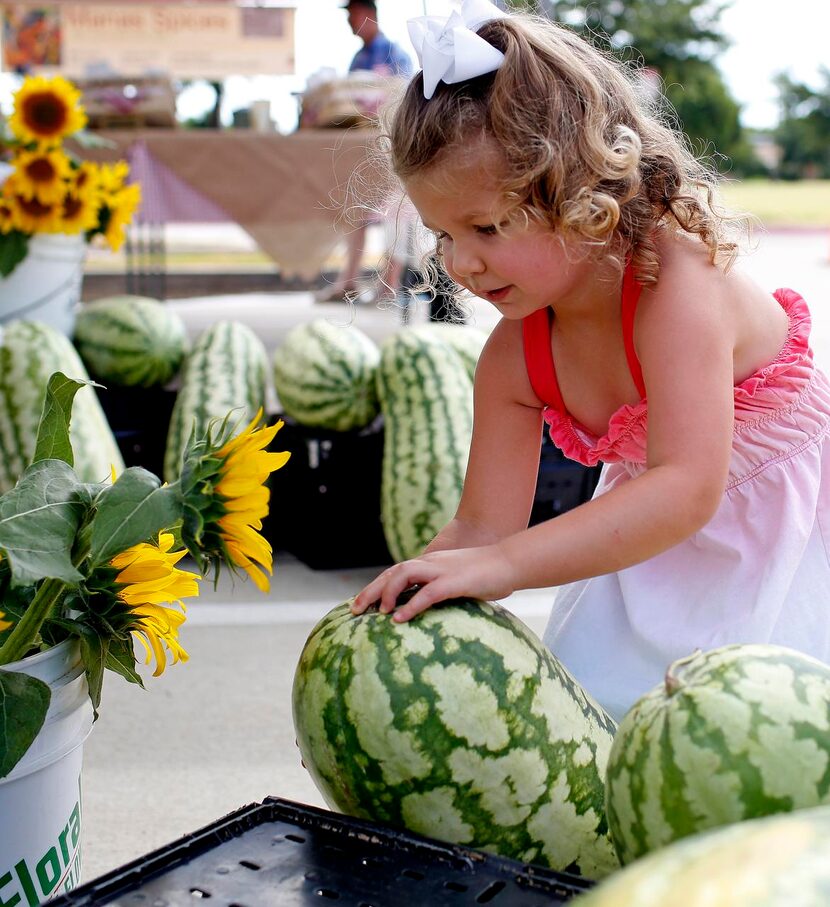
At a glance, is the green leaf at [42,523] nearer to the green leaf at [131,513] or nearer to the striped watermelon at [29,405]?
the green leaf at [131,513]

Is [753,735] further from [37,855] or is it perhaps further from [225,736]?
[225,736]

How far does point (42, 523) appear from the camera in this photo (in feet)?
3.57

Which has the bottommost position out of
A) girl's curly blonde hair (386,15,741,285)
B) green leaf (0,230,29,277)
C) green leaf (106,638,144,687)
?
green leaf (0,230,29,277)

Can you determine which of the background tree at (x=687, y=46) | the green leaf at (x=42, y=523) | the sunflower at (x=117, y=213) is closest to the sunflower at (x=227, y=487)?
the green leaf at (x=42, y=523)

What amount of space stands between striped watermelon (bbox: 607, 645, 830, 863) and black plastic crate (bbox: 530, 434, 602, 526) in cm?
220

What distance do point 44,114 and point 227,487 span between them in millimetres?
2770

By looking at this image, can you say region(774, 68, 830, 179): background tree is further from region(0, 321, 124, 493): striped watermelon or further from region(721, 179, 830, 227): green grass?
region(0, 321, 124, 493): striped watermelon

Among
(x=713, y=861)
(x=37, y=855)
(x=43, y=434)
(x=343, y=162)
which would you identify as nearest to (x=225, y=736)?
(x=37, y=855)

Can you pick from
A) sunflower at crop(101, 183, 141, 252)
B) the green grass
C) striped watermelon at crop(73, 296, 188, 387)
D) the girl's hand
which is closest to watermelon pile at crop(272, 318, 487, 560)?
striped watermelon at crop(73, 296, 188, 387)

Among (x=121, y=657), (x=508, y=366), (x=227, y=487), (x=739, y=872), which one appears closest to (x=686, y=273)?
(x=508, y=366)

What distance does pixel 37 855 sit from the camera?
4.01 feet

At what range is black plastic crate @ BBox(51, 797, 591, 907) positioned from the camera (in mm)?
883

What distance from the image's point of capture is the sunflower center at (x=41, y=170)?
11.2 ft

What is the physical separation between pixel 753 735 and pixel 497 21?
3.68 ft
